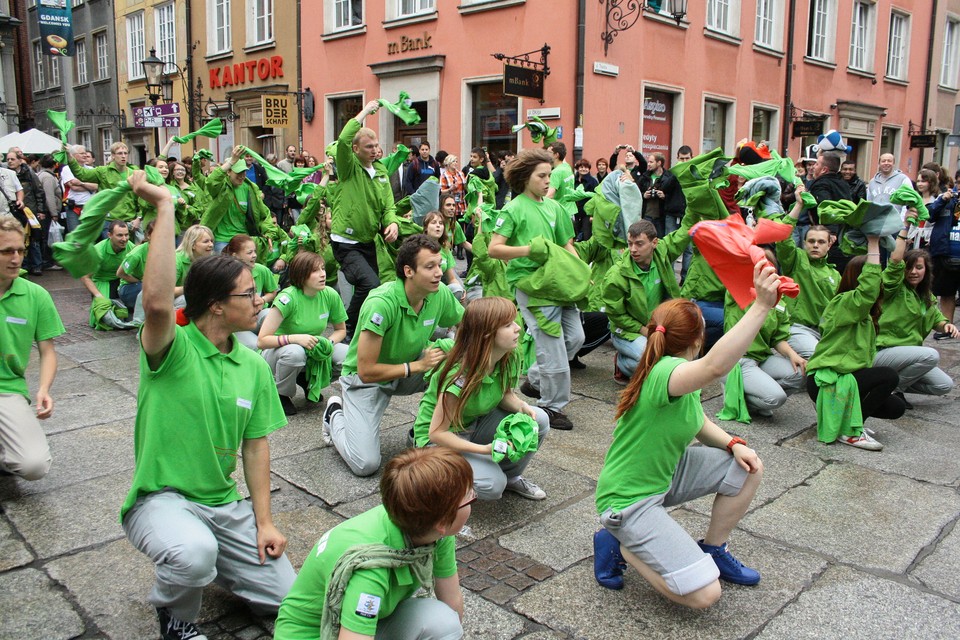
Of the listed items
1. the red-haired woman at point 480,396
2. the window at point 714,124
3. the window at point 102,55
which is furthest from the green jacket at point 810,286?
the window at point 102,55

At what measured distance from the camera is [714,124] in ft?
55.9

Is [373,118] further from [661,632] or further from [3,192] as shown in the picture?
[661,632]

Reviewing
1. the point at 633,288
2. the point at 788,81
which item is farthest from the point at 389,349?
the point at 788,81

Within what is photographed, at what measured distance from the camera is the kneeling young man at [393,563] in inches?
84.2

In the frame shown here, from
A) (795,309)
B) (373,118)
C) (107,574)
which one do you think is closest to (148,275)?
(107,574)

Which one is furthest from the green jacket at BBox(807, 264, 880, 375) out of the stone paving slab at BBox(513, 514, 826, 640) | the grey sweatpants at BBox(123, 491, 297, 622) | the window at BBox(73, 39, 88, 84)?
the window at BBox(73, 39, 88, 84)

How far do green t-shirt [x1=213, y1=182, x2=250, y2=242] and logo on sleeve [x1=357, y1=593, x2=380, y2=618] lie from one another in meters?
6.76

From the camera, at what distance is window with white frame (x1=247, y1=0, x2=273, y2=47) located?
65.2 ft

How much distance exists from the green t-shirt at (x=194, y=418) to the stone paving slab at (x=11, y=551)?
0.90 metres

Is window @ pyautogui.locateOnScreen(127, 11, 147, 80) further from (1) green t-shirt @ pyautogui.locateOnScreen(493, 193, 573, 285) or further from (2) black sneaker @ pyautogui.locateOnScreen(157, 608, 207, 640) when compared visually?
(2) black sneaker @ pyautogui.locateOnScreen(157, 608, 207, 640)

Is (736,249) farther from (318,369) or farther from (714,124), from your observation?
(714,124)

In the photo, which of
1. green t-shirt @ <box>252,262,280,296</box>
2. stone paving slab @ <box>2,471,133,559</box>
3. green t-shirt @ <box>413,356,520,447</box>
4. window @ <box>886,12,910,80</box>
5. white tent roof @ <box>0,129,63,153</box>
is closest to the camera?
stone paving slab @ <box>2,471,133,559</box>

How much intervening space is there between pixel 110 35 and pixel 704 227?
95.7ft

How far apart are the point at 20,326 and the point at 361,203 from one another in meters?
3.08
